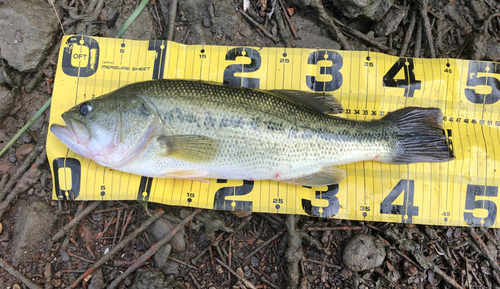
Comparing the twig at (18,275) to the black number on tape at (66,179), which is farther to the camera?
the black number on tape at (66,179)

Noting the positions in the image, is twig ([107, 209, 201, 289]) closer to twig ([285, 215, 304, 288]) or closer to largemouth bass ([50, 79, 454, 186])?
largemouth bass ([50, 79, 454, 186])

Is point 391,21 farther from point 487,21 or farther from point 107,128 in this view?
point 107,128

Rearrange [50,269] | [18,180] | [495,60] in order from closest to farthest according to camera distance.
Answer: [50,269] → [18,180] → [495,60]

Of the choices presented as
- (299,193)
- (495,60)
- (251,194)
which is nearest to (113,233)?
(251,194)

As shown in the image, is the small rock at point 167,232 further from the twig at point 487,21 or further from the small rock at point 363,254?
the twig at point 487,21

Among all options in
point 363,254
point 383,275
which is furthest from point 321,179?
point 383,275

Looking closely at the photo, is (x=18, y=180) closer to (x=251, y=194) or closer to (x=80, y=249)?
(x=80, y=249)

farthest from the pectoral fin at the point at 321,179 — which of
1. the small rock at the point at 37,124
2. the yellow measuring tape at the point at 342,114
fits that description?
the small rock at the point at 37,124
